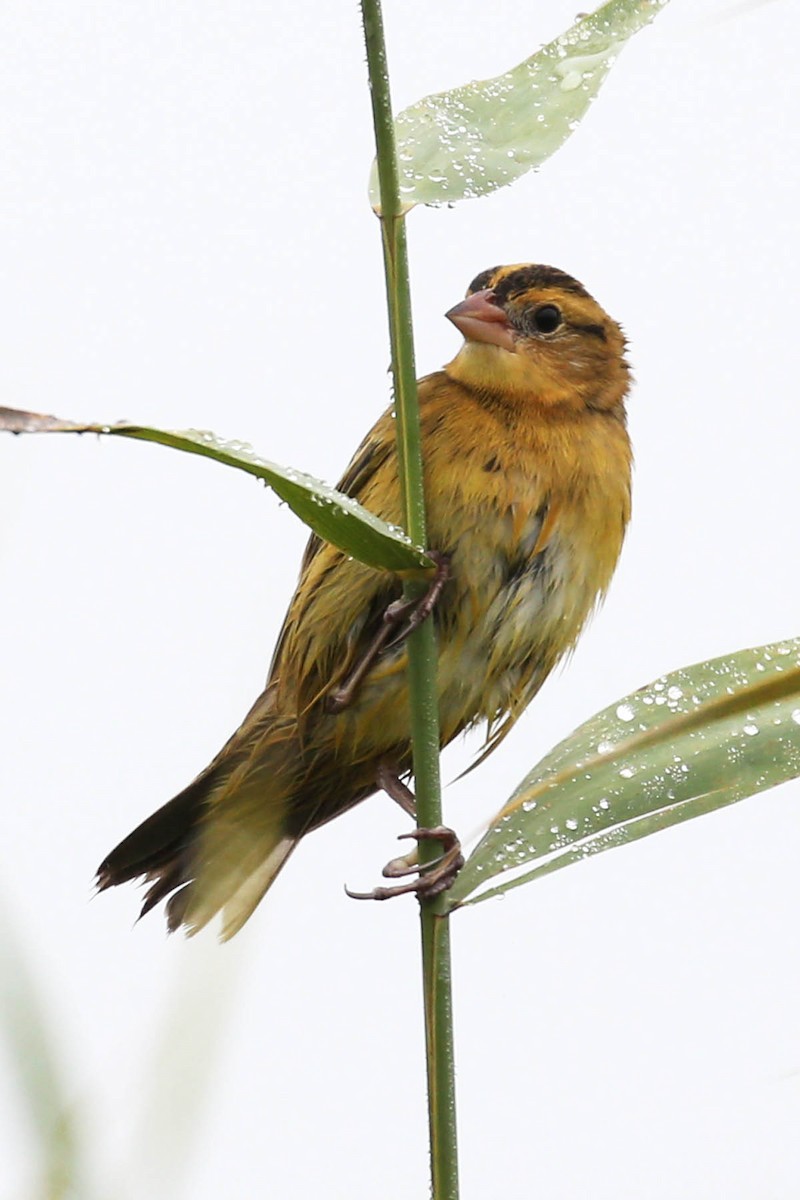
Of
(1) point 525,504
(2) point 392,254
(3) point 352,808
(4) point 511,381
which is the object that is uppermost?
(4) point 511,381

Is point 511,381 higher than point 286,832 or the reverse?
higher

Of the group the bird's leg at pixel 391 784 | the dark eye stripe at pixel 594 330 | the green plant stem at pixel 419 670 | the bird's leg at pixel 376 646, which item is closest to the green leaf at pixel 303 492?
the green plant stem at pixel 419 670

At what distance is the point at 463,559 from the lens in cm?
220

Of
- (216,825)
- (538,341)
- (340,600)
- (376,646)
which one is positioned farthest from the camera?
(538,341)

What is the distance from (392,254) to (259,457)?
0.23 m

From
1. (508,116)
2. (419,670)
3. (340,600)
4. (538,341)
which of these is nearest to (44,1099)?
(419,670)

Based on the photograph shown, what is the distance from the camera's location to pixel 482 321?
251 cm

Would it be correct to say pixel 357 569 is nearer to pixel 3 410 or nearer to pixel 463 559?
pixel 463 559

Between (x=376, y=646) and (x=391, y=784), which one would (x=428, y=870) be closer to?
(x=376, y=646)

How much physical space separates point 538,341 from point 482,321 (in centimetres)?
14

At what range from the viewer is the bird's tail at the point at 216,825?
2439 mm

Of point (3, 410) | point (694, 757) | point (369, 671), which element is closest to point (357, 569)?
point (369, 671)

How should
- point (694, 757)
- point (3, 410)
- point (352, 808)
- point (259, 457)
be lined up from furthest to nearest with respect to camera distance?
point (352, 808)
point (694, 757)
point (259, 457)
point (3, 410)

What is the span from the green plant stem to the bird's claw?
0.08 ft
